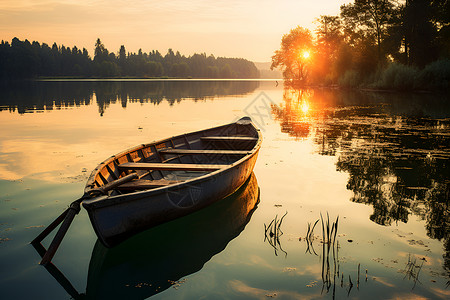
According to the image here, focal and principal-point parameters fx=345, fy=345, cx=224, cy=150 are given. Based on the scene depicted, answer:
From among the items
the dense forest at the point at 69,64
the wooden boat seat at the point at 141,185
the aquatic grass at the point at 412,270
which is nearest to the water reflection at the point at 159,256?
the wooden boat seat at the point at 141,185

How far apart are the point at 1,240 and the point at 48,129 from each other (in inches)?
495

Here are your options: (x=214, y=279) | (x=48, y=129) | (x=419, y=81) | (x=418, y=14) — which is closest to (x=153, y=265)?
(x=214, y=279)

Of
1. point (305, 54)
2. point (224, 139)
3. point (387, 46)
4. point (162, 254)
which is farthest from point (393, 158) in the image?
point (305, 54)

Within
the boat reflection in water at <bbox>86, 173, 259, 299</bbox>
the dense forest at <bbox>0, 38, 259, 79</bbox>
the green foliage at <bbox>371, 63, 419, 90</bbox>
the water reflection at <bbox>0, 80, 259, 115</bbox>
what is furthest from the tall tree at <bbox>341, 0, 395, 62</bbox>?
the dense forest at <bbox>0, 38, 259, 79</bbox>

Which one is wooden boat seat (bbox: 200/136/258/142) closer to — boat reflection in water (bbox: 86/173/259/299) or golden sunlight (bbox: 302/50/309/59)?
boat reflection in water (bbox: 86/173/259/299)

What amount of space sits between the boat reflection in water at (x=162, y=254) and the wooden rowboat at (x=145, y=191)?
375 mm

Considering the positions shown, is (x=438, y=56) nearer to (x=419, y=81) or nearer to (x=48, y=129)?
(x=419, y=81)

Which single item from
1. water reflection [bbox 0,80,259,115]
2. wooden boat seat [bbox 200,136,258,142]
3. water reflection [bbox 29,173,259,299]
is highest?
water reflection [bbox 0,80,259,115]

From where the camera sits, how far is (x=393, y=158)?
11609 millimetres

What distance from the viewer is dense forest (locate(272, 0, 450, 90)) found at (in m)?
40.2

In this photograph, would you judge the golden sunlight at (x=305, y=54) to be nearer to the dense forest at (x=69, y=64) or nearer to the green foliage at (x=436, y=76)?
the green foliage at (x=436, y=76)

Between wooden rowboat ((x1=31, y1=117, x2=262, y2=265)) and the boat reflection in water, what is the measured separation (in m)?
0.38

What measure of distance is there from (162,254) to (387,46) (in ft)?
175

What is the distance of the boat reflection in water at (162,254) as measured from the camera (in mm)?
4916
